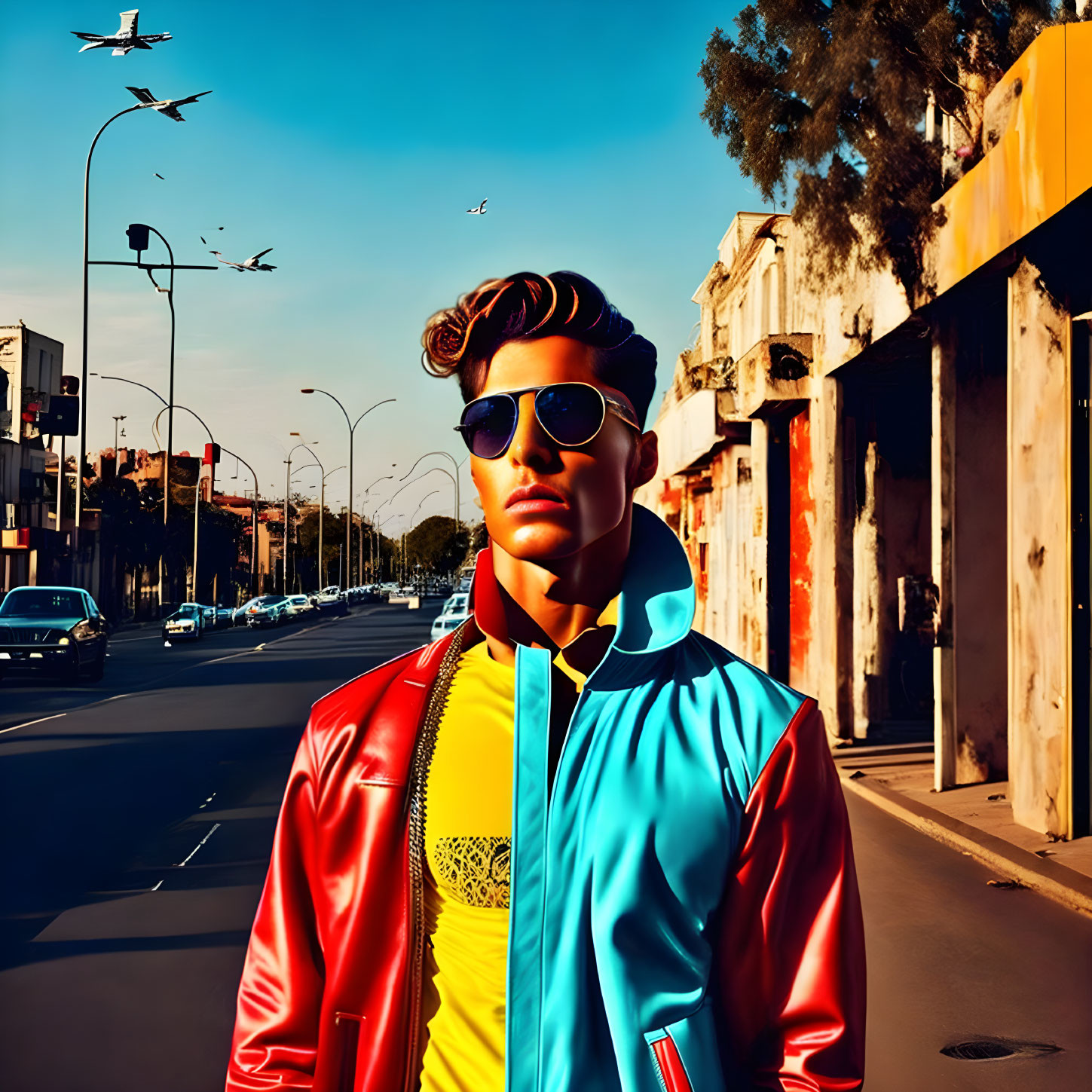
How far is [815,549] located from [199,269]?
67.0ft

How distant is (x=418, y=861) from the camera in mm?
1789

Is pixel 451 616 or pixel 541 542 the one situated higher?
pixel 541 542

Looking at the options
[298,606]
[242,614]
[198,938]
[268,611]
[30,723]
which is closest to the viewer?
[198,938]

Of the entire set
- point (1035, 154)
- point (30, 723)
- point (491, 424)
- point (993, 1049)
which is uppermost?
point (1035, 154)

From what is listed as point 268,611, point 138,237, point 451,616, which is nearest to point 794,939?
point 451,616

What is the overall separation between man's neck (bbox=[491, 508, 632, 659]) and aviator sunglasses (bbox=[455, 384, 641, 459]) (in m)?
0.17

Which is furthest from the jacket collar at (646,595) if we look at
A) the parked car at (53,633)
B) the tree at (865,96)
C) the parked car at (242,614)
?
the parked car at (242,614)

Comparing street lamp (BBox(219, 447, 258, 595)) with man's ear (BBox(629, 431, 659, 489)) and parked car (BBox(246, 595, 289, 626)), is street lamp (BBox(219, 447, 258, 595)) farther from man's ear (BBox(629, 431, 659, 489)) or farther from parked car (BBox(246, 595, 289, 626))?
man's ear (BBox(629, 431, 659, 489))

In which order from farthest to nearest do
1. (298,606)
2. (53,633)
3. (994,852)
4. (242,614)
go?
(298,606) → (242,614) → (53,633) → (994,852)

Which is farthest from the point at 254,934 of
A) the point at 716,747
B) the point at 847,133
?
the point at 847,133

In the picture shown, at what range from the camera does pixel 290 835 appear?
6.18 feet

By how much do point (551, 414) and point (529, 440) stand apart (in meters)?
0.05

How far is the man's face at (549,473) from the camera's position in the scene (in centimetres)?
184

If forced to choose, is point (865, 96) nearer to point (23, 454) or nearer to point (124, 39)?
point (124, 39)
